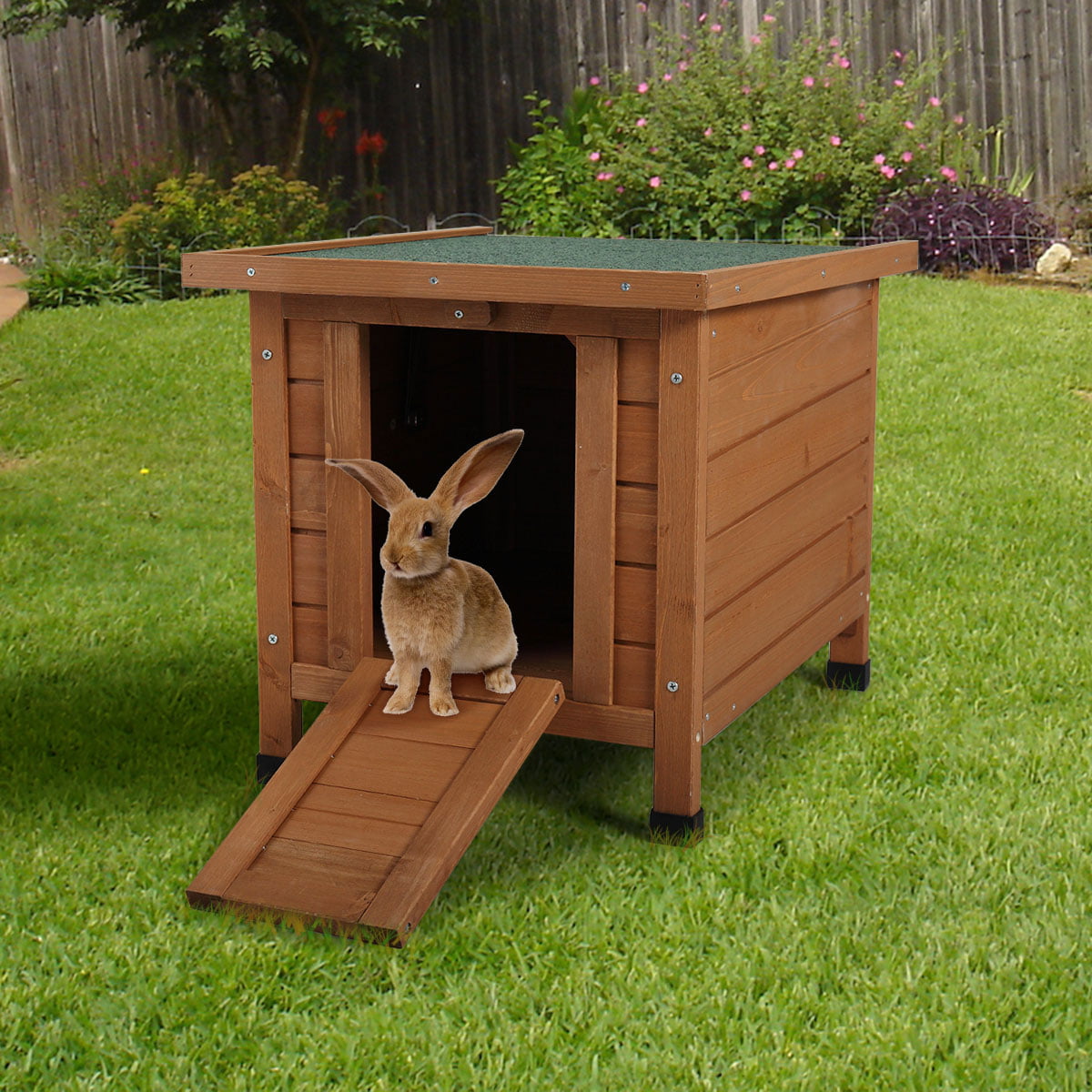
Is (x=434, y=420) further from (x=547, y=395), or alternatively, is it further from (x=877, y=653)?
(x=877, y=653)

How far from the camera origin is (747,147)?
8617 millimetres

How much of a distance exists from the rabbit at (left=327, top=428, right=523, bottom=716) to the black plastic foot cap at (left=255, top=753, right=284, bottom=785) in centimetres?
38

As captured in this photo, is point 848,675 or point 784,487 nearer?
point 784,487

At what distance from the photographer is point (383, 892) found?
2529 mm

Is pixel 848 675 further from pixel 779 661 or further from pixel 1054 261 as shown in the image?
pixel 1054 261

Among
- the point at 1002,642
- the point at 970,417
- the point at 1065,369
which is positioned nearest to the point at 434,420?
the point at 1002,642

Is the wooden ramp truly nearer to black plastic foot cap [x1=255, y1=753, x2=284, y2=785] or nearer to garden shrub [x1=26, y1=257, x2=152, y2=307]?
black plastic foot cap [x1=255, y1=753, x2=284, y2=785]

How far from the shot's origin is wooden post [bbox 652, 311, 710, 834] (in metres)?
2.67

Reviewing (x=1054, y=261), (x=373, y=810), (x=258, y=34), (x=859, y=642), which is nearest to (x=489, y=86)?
(x=258, y=34)

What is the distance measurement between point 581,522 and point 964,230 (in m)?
5.93

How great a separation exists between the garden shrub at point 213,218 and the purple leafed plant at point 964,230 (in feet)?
11.3

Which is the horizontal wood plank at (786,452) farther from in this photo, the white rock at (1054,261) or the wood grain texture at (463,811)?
the white rock at (1054,261)

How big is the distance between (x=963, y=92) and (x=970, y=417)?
13.0ft

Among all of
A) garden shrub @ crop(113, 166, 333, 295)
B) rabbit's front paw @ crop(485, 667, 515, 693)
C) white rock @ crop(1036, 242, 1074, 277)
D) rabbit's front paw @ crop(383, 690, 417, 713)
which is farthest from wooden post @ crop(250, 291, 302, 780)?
white rock @ crop(1036, 242, 1074, 277)
